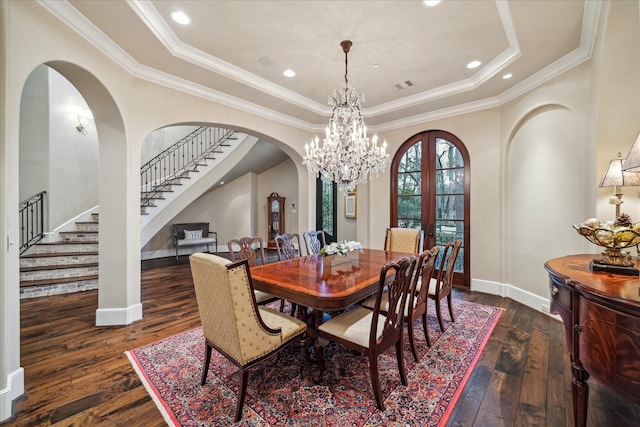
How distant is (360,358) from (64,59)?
12.1 ft

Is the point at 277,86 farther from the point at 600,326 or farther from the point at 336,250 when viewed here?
the point at 600,326

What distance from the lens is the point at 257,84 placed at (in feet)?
11.8

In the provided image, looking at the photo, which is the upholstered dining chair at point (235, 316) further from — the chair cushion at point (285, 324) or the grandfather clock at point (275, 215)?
the grandfather clock at point (275, 215)

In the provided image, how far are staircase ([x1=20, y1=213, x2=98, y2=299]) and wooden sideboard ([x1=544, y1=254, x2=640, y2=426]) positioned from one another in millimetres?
5916

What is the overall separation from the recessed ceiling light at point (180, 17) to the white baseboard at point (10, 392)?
3.09m

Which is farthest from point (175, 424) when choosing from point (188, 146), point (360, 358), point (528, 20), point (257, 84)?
point (188, 146)

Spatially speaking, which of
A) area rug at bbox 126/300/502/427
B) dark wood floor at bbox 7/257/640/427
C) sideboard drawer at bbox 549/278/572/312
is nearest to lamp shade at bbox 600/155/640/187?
sideboard drawer at bbox 549/278/572/312

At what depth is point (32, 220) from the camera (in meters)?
4.73

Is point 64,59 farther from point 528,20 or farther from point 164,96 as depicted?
point 528,20

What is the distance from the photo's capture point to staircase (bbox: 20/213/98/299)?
3.98 metres

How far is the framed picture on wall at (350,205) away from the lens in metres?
6.32

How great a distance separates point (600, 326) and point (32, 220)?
7.45 meters

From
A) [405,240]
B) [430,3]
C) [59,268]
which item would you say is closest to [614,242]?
[430,3]

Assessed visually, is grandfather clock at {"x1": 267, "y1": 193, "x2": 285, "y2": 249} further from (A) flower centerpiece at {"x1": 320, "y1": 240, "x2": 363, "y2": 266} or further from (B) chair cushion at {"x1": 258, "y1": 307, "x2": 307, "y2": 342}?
(B) chair cushion at {"x1": 258, "y1": 307, "x2": 307, "y2": 342}
